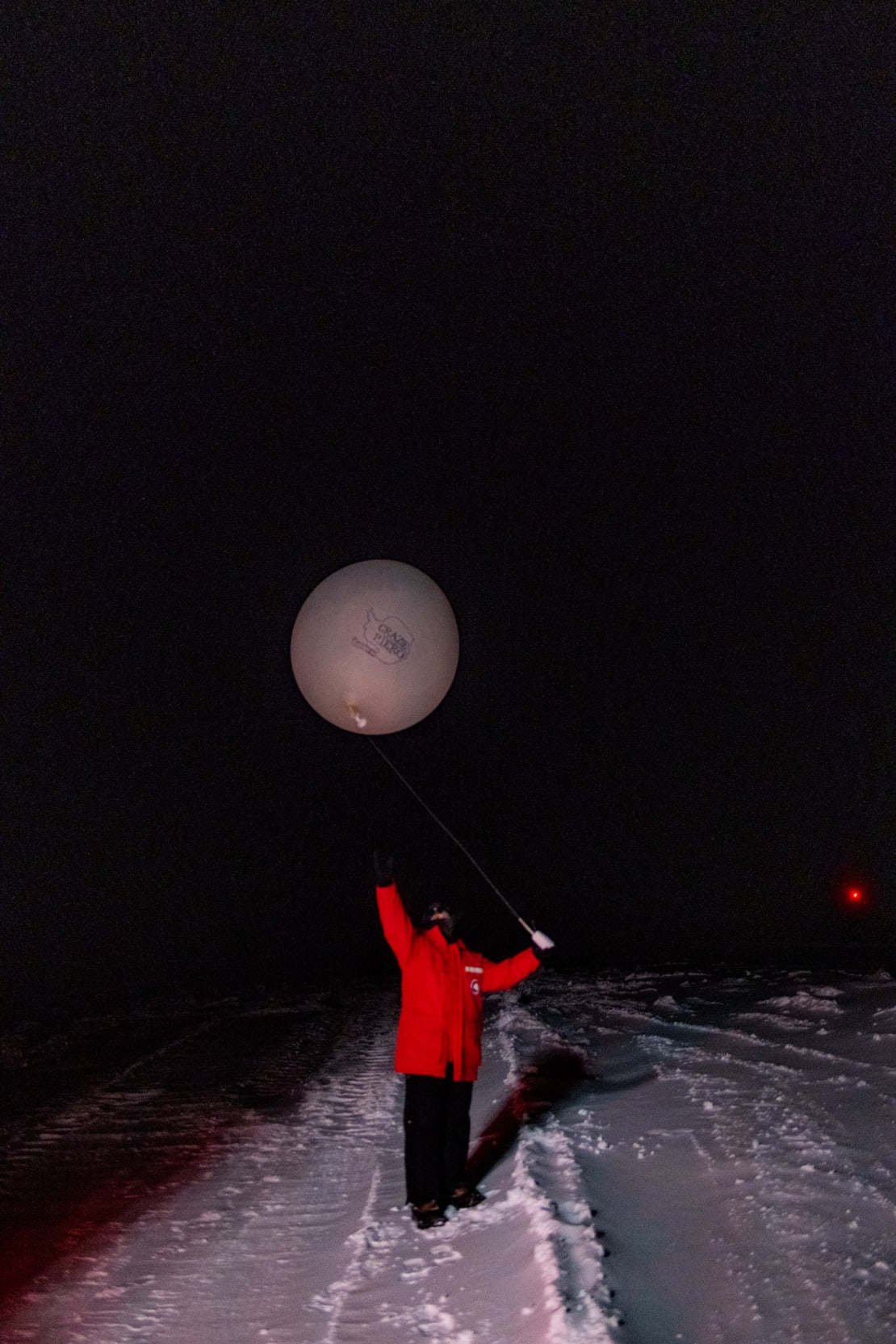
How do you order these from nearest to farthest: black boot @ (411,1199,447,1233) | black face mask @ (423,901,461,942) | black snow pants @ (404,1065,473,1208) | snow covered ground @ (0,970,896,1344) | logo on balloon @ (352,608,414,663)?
snow covered ground @ (0,970,896,1344) < black boot @ (411,1199,447,1233) < black snow pants @ (404,1065,473,1208) < black face mask @ (423,901,461,942) < logo on balloon @ (352,608,414,663)

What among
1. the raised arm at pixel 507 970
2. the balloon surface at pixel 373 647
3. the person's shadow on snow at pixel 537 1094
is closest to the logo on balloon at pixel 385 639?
the balloon surface at pixel 373 647

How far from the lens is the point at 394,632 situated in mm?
6703

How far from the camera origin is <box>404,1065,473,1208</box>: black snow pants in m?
4.36

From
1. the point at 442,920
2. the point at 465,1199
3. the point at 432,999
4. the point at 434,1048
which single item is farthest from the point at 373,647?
the point at 465,1199

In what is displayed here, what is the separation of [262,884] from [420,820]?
11.3ft

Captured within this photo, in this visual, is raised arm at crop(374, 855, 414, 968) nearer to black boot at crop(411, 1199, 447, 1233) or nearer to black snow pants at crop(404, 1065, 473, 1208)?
black snow pants at crop(404, 1065, 473, 1208)

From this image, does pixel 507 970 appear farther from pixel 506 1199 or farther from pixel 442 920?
pixel 506 1199

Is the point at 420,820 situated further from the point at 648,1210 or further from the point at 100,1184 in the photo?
the point at 648,1210

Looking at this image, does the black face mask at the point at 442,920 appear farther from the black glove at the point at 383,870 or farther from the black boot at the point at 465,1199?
the black boot at the point at 465,1199

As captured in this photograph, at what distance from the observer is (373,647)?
6629 mm

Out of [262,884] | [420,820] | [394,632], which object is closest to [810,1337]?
[394,632]

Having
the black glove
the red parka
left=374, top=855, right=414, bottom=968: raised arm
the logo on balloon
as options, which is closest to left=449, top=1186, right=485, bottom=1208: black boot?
the red parka

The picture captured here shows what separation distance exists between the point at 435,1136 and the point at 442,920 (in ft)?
3.00

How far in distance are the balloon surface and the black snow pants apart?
270 cm
